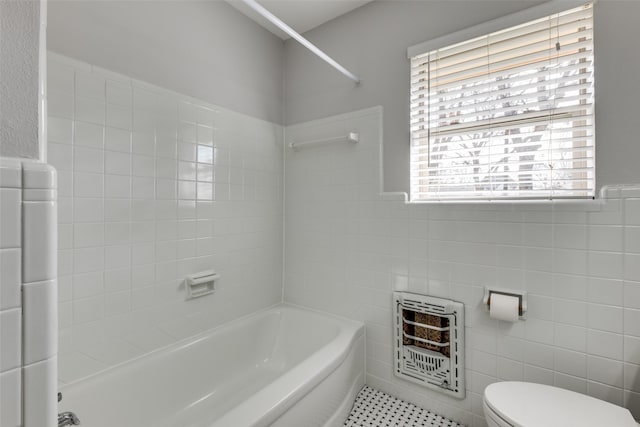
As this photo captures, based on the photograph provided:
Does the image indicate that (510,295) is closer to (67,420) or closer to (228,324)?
(228,324)

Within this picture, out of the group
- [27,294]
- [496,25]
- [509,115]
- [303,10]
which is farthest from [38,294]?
[303,10]

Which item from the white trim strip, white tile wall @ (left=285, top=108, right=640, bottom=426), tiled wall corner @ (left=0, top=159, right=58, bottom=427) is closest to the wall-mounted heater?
white tile wall @ (left=285, top=108, right=640, bottom=426)

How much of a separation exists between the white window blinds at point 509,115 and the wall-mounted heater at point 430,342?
0.62m

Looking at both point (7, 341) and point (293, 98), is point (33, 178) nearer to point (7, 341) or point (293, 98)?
point (7, 341)

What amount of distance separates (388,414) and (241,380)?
0.91 meters

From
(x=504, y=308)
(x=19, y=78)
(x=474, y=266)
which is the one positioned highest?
(x=19, y=78)

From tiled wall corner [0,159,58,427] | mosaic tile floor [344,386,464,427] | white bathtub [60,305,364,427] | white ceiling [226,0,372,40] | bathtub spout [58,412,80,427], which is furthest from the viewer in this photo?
white ceiling [226,0,372,40]

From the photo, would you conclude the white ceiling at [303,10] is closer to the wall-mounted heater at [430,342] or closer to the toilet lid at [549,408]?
the wall-mounted heater at [430,342]

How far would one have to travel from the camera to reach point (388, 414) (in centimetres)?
166

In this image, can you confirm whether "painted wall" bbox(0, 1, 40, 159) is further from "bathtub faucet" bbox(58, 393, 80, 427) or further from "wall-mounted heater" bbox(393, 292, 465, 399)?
"wall-mounted heater" bbox(393, 292, 465, 399)

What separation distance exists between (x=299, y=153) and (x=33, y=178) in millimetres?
1828

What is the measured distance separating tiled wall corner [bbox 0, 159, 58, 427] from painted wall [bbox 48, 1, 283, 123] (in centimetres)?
115

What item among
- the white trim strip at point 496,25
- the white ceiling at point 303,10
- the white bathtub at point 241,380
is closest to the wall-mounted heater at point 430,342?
the white bathtub at point 241,380

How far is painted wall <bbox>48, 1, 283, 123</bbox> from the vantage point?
1.31m
